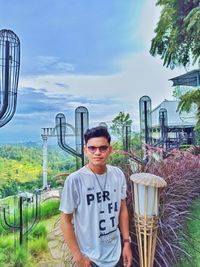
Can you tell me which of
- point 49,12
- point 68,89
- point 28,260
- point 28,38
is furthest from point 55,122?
point 28,260

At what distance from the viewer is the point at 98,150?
133 cm

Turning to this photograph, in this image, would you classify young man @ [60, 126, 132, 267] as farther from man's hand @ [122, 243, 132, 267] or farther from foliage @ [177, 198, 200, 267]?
foliage @ [177, 198, 200, 267]

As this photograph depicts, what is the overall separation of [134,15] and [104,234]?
2.07m

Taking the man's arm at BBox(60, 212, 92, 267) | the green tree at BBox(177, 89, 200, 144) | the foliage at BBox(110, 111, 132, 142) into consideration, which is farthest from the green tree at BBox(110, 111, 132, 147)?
the man's arm at BBox(60, 212, 92, 267)

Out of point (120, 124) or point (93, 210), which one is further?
point (120, 124)

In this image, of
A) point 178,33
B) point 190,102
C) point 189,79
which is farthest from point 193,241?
point 178,33

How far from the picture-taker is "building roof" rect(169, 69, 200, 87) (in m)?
3.31

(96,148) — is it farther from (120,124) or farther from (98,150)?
(120,124)

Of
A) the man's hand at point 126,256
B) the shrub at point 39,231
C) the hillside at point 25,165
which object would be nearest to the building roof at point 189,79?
the hillside at point 25,165

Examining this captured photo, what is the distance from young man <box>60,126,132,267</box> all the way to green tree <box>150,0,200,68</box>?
196 centimetres

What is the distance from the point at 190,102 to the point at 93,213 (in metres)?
2.76

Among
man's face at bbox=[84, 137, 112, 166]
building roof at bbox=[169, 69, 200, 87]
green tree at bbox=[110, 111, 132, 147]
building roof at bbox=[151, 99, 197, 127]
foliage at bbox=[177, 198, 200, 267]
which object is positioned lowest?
foliage at bbox=[177, 198, 200, 267]

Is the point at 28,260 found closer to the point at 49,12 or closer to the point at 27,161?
the point at 27,161

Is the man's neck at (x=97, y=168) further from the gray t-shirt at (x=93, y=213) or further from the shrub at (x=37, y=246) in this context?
the shrub at (x=37, y=246)
